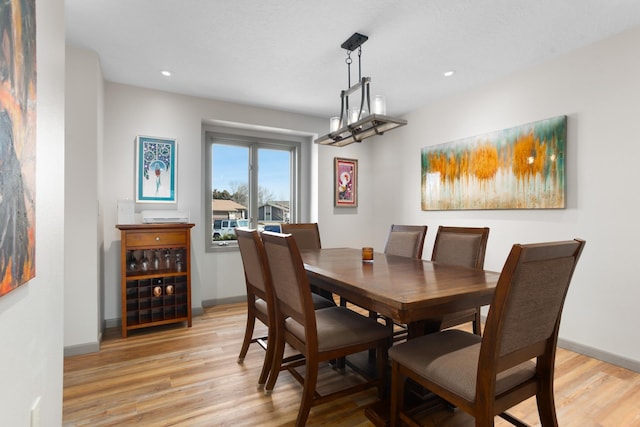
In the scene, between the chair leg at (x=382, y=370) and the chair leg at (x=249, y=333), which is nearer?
the chair leg at (x=382, y=370)

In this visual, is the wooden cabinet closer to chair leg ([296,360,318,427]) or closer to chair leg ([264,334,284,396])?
chair leg ([264,334,284,396])

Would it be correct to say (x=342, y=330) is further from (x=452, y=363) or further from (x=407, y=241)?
(x=407, y=241)

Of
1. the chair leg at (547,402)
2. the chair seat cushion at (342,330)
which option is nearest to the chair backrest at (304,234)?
the chair seat cushion at (342,330)

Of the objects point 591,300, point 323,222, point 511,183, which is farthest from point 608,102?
point 323,222

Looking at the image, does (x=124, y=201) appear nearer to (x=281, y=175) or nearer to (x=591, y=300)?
(x=281, y=175)

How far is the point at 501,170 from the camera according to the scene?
10.2ft

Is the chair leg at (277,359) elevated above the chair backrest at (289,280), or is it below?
below

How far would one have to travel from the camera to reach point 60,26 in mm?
1366

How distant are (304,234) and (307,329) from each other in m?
1.90

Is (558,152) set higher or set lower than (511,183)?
higher

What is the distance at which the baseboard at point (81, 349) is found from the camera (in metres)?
2.53

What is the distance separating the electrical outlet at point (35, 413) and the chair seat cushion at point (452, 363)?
4.49 ft

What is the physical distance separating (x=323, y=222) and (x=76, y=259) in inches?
110

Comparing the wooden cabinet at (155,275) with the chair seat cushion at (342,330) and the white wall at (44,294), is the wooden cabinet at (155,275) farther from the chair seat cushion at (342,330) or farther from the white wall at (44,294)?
the chair seat cushion at (342,330)
